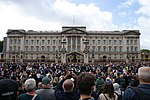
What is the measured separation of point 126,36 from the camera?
10262 cm

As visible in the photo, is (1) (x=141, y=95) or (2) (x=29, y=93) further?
(2) (x=29, y=93)

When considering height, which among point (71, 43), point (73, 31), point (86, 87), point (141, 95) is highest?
point (73, 31)

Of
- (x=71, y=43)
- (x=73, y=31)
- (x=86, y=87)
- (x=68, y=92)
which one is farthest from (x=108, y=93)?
(x=71, y=43)

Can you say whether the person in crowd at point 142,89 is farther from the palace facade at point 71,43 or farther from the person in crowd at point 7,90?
the palace facade at point 71,43

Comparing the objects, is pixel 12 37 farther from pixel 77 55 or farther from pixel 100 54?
pixel 100 54

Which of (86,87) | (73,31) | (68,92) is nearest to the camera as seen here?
(86,87)

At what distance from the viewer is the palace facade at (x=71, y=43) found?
10126cm

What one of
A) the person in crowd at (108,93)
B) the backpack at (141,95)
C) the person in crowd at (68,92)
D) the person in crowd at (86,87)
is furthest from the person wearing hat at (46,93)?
the backpack at (141,95)

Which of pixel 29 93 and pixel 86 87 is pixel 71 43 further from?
pixel 86 87

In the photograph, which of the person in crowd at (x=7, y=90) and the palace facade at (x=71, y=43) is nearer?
the person in crowd at (x=7, y=90)

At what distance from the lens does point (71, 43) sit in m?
101

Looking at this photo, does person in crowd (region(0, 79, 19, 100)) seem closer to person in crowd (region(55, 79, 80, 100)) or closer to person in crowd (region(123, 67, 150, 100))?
person in crowd (region(55, 79, 80, 100))

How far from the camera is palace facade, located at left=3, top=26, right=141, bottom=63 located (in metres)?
101

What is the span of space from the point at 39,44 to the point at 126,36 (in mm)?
43189
